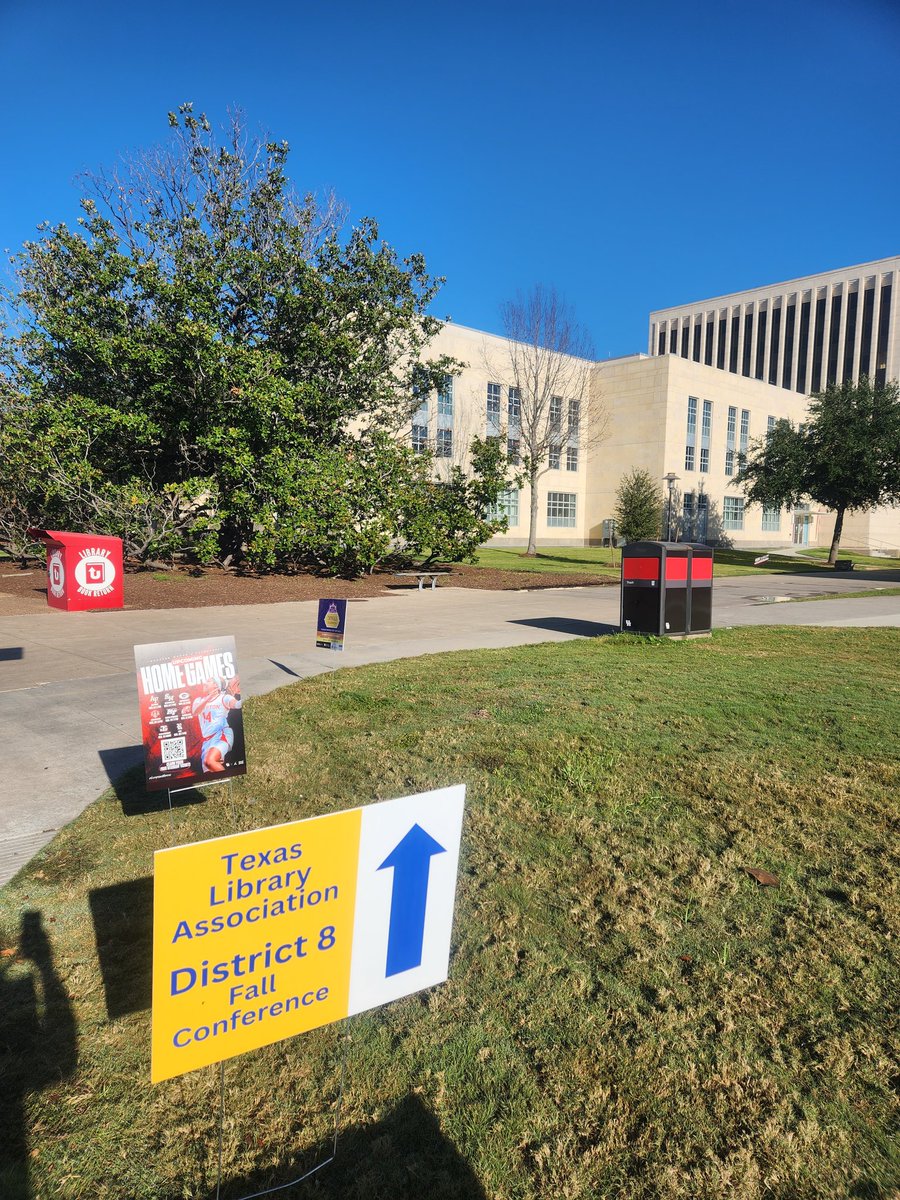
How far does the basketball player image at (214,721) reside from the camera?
463 centimetres

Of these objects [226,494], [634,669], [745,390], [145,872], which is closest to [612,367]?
[745,390]

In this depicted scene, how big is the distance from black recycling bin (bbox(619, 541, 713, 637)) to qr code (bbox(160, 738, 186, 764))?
26.7 ft

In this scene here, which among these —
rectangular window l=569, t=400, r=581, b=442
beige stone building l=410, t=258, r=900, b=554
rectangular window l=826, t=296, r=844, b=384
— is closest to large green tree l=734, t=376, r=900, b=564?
beige stone building l=410, t=258, r=900, b=554

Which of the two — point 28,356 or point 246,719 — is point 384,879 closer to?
point 246,719

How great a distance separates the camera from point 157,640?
1157cm

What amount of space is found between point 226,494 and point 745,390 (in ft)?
188

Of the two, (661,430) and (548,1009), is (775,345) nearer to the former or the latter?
(661,430)

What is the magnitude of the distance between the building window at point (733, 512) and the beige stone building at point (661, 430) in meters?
0.09

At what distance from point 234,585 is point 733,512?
187 ft

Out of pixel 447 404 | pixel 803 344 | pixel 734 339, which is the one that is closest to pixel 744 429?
pixel 447 404

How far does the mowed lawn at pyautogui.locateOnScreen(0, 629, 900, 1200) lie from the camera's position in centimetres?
215

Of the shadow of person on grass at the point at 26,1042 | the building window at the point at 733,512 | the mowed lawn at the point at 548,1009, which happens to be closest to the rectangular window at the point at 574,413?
the building window at the point at 733,512

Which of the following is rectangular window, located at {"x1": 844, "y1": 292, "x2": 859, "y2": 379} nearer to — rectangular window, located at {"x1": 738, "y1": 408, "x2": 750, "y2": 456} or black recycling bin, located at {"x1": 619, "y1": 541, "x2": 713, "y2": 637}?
rectangular window, located at {"x1": 738, "y1": 408, "x2": 750, "y2": 456}

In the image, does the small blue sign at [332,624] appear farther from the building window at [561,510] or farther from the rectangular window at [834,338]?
the rectangular window at [834,338]
